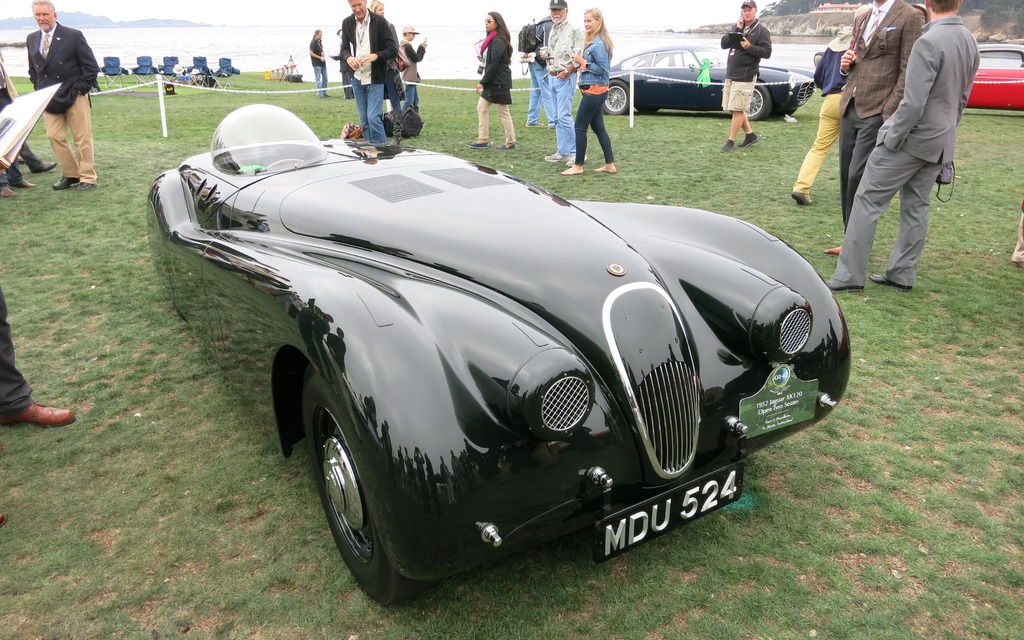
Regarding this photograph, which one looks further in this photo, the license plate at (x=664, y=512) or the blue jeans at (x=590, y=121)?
the blue jeans at (x=590, y=121)

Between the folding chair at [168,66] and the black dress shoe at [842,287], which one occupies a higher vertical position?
the folding chair at [168,66]

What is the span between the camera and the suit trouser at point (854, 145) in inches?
215

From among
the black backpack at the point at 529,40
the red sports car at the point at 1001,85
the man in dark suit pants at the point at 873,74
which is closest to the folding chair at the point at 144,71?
the black backpack at the point at 529,40

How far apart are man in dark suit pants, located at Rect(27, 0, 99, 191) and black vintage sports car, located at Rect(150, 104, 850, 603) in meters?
6.13

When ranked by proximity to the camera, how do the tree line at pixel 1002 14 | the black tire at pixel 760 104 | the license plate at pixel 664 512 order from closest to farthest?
the license plate at pixel 664 512 → the black tire at pixel 760 104 → the tree line at pixel 1002 14

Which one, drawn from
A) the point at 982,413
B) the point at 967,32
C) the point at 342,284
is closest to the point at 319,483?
the point at 342,284

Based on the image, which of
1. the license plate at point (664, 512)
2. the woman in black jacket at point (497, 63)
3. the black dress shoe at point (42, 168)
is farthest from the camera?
the woman in black jacket at point (497, 63)

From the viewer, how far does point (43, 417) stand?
143 inches

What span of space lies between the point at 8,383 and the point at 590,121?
7.03 m

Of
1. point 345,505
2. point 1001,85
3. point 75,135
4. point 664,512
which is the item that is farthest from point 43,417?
point 1001,85

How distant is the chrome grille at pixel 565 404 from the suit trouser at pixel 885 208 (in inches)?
147

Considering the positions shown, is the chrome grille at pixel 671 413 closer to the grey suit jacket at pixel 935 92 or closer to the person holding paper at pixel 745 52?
the grey suit jacket at pixel 935 92

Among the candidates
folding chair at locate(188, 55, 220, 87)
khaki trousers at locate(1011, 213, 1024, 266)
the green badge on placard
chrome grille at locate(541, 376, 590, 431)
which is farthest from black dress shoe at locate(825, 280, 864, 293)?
folding chair at locate(188, 55, 220, 87)

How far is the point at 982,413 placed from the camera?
142 inches
